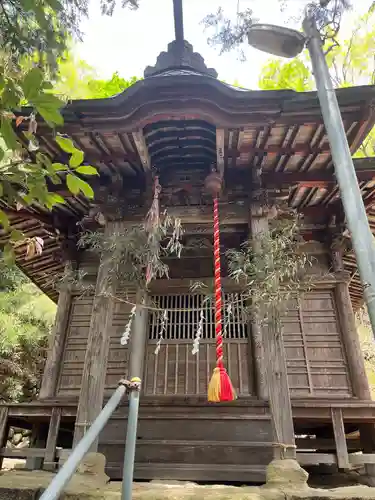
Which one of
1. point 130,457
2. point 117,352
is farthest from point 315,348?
point 130,457

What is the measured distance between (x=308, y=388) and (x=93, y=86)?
39.0 ft

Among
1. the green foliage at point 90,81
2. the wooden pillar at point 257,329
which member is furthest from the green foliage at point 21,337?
the wooden pillar at point 257,329

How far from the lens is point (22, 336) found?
45.5 ft

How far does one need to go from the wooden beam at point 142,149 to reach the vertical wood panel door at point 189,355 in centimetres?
227

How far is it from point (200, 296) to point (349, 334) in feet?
8.53

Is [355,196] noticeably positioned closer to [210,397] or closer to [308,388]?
[210,397]

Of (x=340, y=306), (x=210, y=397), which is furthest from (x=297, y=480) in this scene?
(x=340, y=306)

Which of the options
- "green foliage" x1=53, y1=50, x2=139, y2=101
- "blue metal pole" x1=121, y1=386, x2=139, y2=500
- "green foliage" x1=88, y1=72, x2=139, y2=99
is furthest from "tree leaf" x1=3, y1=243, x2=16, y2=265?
"green foliage" x1=88, y1=72, x2=139, y2=99

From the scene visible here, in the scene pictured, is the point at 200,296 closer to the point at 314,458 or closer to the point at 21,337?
the point at 314,458

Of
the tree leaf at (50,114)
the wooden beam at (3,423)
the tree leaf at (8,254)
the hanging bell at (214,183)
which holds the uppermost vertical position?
the hanging bell at (214,183)

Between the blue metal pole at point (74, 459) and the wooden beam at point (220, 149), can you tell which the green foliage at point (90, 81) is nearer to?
the wooden beam at point (220, 149)

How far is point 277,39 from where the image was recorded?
10.7 ft

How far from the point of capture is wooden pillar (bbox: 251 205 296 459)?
13.0 feet

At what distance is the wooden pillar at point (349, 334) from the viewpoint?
6198 millimetres
